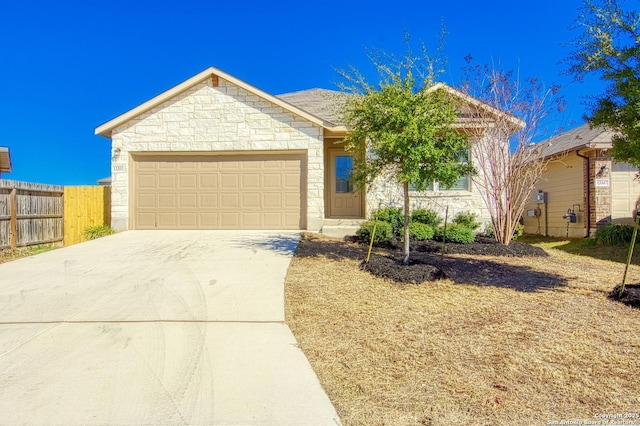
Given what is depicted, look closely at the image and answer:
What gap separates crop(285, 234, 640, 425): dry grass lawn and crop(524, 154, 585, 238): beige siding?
7.58 metres

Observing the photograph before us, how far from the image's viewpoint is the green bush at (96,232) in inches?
472

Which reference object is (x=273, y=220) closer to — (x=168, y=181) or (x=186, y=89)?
(x=168, y=181)

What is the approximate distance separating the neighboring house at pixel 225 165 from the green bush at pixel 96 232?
0.79 ft

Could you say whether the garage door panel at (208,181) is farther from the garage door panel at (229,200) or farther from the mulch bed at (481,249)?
the mulch bed at (481,249)

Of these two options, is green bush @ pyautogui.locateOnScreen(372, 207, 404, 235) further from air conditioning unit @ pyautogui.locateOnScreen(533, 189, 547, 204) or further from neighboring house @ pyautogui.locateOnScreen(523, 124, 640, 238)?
air conditioning unit @ pyautogui.locateOnScreen(533, 189, 547, 204)

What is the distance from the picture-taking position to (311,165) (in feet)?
39.3

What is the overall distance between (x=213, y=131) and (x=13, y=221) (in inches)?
215

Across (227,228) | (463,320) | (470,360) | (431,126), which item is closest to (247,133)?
(227,228)

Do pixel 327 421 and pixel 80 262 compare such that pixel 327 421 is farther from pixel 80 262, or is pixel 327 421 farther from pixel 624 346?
pixel 80 262

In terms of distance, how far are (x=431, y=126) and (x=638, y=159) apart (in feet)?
8.81

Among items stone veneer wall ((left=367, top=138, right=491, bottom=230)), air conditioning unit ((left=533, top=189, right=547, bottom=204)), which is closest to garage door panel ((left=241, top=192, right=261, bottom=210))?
stone veneer wall ((left=367, top=138, right=491, bottom=230))

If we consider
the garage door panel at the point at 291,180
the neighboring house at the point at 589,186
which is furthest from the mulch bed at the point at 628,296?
the garage door panel at the point at 291,180

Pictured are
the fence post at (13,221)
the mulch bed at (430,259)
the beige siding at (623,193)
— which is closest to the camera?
the mulch bed at (430,259)

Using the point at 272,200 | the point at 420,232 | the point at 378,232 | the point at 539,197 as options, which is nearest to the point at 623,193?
the point at 539,197
